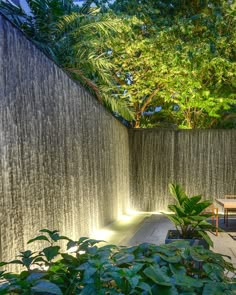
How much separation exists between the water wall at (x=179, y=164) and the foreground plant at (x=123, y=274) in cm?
672

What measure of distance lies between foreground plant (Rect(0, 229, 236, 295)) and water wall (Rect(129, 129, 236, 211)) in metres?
6.72

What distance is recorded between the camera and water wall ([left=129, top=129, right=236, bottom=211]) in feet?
25.1

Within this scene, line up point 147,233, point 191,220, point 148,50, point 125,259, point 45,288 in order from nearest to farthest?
1. point 45,288
2. point 125,259
3. point 191,220
4. point 147,233
5. point 148,50

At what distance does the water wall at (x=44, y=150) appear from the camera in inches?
126

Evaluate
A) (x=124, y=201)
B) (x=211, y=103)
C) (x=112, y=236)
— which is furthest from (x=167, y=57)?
(x=112, y=236)

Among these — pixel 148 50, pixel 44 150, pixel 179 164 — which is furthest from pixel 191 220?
pixel 148 50

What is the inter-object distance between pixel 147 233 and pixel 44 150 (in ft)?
8.91

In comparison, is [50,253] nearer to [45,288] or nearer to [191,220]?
[45,288]

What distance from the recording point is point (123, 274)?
2.84 ft

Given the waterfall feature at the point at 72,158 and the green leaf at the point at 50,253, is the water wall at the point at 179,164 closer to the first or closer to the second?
the waterfall feature at the point at 72,158

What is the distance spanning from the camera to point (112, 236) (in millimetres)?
5477

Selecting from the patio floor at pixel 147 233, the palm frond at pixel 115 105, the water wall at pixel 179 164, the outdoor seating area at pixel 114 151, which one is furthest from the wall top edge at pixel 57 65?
the patio floor at pixel 147 233

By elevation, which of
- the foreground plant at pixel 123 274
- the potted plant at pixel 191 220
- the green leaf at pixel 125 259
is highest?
the green leaf at pixel 125 259

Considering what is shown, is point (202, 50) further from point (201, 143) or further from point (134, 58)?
point (201, 143)
